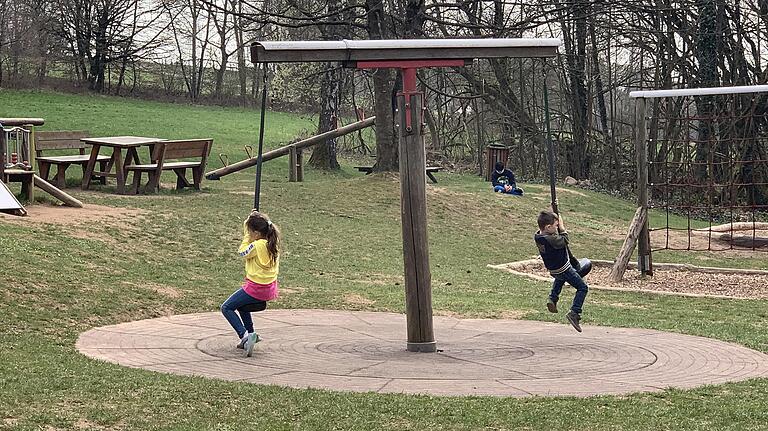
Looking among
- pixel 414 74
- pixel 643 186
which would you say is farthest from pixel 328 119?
pixel 414 74

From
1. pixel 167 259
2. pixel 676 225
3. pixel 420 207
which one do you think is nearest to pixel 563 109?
pixel 676 225

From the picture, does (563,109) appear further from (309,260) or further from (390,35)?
(309,260)

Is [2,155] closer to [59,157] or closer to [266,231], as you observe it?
[59,157]

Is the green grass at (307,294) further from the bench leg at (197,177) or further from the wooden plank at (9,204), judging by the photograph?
the wooden plank at (9,204)

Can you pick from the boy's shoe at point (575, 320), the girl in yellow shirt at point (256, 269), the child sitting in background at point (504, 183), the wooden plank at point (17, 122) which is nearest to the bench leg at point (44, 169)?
the wooden plank at point (17, 122)

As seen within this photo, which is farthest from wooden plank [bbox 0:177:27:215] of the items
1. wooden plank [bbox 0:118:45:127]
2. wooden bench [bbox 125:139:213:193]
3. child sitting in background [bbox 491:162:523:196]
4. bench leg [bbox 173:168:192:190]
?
child sitting in background [bbox 491:162:523:196]

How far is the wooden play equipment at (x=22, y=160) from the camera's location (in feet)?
53.5

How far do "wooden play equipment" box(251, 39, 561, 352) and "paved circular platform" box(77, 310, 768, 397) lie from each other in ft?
1.60

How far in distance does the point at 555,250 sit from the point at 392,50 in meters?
2.55

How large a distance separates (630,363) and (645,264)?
291 inches

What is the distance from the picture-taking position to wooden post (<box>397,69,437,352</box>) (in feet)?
29.6

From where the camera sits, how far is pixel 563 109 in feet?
117

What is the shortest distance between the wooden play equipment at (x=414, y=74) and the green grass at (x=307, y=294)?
2241 mm

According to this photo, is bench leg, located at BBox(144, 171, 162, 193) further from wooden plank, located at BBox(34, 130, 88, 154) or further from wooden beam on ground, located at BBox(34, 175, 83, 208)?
wooden beam on ground, located at BBox(34, 175, 83, 208)
